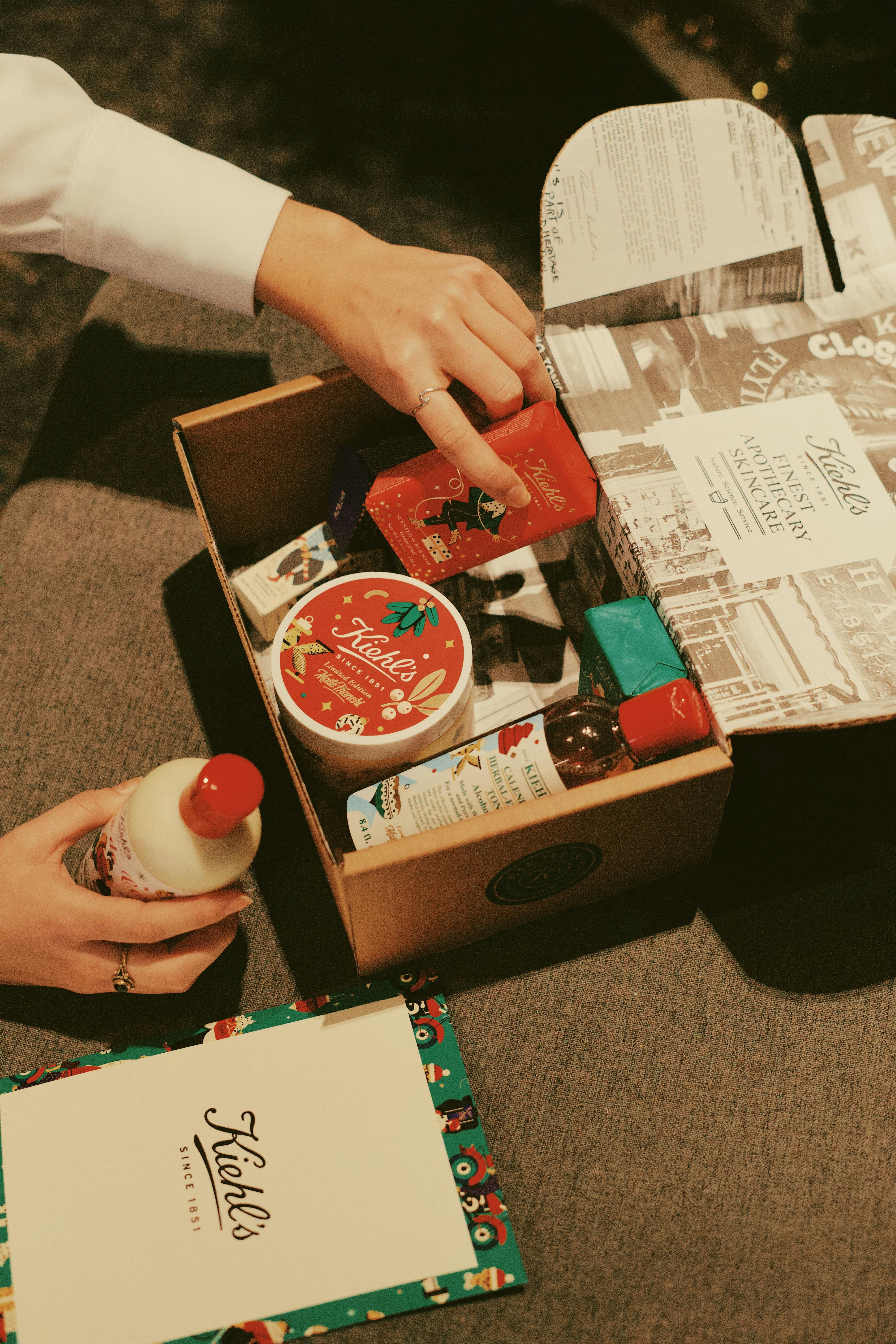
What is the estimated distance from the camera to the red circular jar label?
616mm

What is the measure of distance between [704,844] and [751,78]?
1.74 metres

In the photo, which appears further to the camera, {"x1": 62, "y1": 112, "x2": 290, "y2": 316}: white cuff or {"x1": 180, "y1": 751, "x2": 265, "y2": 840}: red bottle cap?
{"x1": 62, "y1": 112, "x2": 290, "y2": 316}: white cuff

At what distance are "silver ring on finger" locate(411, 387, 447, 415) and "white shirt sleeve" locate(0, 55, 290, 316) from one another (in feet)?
0.76

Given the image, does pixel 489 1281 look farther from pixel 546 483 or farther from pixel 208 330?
pixel 208 330

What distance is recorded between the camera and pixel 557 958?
2.16 ft

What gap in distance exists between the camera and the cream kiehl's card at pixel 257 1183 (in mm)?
541

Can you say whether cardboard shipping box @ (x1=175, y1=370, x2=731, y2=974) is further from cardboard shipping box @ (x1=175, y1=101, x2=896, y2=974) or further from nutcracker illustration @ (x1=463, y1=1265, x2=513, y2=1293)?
nutcracker illustration @ (x1=463, y1=1265, x2=513, y2=1293)

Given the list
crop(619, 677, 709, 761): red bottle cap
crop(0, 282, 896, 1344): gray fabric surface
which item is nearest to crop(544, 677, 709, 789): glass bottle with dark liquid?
crop(619, 677, 709, 761): red bottle cap

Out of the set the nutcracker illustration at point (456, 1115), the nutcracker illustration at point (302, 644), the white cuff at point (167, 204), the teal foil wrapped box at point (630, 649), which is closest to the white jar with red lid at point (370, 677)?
the nutcracker illustration at point (302, 644)

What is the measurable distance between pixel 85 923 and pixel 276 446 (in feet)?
1.44

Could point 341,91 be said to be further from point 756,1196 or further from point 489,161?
point 756,1196

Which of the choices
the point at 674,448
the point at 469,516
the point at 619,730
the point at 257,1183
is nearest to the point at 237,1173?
the point at 257,1183

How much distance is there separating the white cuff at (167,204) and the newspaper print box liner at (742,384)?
10.6 inches

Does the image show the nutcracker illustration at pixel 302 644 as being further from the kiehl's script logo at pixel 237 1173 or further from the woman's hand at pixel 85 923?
the kiehl's script logo at pixel 237 1173
